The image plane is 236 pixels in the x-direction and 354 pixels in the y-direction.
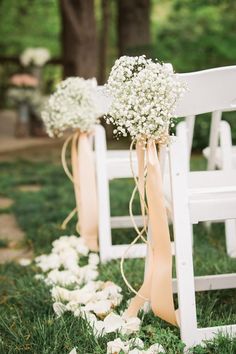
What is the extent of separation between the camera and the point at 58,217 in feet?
18.7

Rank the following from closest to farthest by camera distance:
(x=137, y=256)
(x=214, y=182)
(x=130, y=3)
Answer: (x=214, y=182) < (x=137, y=256) < (x=130, y=3)

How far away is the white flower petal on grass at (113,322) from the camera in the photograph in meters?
2.98

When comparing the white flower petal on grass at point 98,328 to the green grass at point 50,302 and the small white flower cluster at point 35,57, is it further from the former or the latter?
the small white flower cluster at point 35,57

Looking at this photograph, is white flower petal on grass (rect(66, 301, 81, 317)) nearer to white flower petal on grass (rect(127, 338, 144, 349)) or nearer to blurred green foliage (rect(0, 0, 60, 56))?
white flower petal on grass (rect(127, 338, 144, 349))

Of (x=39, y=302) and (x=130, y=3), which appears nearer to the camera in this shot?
(x=39, y=302)

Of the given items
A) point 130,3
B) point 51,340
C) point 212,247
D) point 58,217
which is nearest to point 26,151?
point 130,3

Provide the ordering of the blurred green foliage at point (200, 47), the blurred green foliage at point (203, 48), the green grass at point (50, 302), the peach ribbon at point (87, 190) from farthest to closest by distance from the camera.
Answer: the blurred green foliage at point (203, 48) < the blurred green foliage at point (200, 47) < the peach ribbon at point (87, 190) < the green grass at point (50, 302)

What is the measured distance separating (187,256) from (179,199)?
0.24 metres

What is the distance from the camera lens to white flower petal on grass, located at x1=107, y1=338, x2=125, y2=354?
277 centimetres

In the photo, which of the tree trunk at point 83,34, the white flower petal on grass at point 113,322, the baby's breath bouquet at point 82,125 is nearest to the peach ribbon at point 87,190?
the baby's breath bouquet at point 82,125

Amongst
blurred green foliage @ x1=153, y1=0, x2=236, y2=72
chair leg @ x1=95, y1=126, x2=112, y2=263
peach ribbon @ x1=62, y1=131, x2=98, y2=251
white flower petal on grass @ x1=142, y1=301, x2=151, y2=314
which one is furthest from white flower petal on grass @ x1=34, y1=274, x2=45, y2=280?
blurred green foliage @ x1=153, y1=0, x2=236, y2=72

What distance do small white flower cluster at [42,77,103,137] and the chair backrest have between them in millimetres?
1563

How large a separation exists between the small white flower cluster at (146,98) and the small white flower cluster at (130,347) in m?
0.84

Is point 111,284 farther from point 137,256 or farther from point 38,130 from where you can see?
point 38,130
